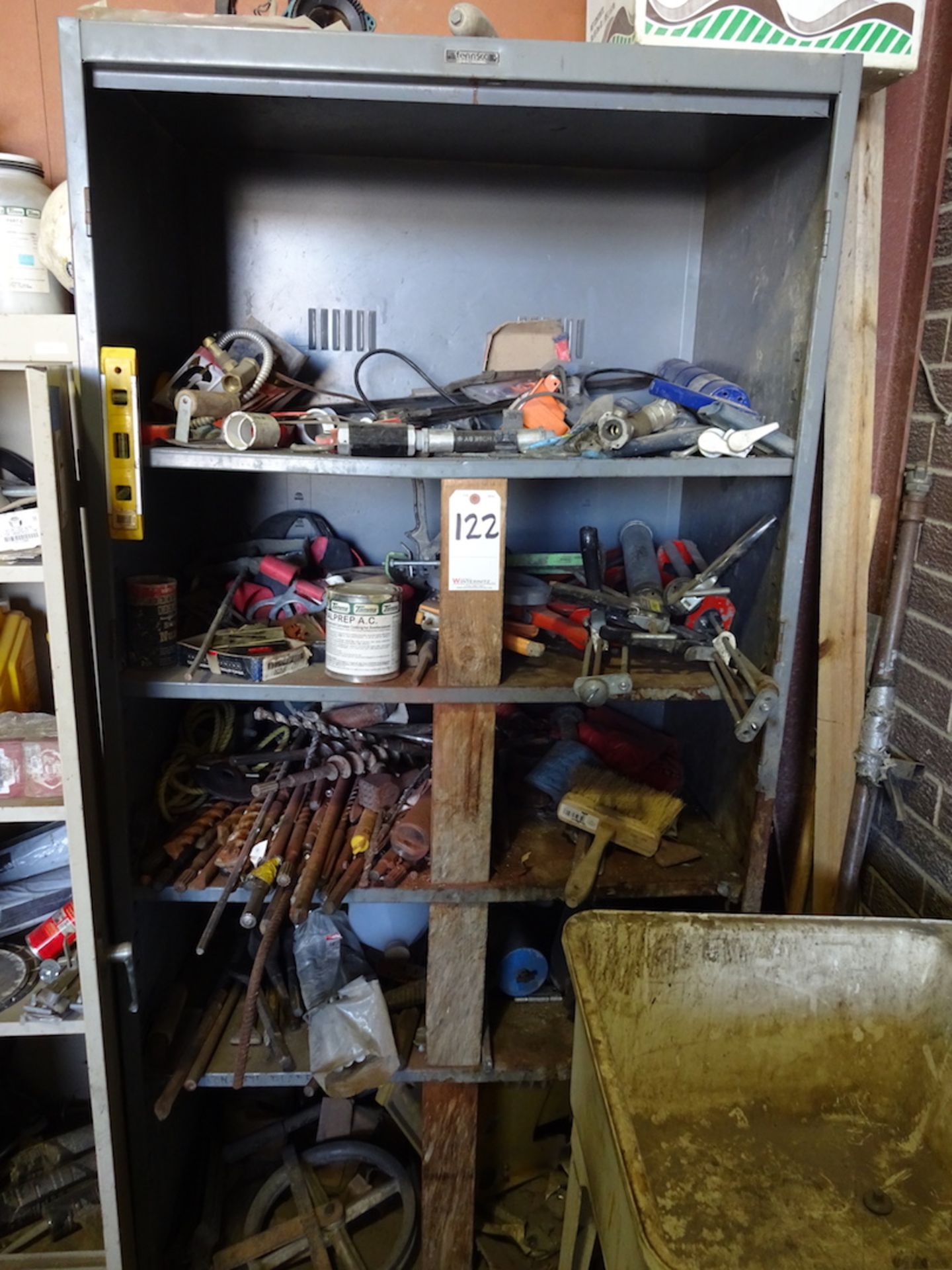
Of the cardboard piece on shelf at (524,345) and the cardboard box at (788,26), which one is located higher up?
the cardboard box at (788,26)

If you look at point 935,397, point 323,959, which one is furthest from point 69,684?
point 935,397

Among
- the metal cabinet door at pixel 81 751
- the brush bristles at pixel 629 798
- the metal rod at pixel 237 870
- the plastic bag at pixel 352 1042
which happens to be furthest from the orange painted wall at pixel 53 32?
the plastic bag at pixel 352 1042

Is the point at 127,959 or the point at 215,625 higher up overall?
the point at 215,625

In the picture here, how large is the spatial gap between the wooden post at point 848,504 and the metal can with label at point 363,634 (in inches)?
27.9

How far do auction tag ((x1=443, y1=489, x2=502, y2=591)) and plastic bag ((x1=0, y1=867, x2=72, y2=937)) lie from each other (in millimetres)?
808

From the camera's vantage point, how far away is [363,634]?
44.8 inches

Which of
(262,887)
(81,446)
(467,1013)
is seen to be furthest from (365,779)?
(81,446)

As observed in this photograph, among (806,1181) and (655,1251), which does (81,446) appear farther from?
(806,1181)

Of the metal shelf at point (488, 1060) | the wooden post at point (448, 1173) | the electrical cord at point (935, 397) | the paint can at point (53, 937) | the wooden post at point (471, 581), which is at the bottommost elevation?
the wooden post at point (448, 1173)

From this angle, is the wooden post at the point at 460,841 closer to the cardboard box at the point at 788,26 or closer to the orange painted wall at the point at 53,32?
the cardboard box at the point at 788,26

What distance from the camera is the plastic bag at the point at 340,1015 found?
1.34 metres

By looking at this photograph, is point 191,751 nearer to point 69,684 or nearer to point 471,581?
point 69,684

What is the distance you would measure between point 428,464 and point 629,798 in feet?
2.08

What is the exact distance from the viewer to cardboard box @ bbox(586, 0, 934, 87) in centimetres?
107
